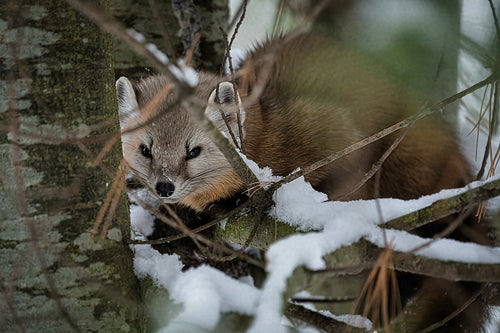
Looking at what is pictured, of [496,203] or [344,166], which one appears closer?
[496,203]

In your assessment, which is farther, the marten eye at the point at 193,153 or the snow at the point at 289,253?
the marten eye at the point at 193,153

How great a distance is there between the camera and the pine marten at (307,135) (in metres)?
2.48

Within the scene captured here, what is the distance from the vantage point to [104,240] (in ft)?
5.73

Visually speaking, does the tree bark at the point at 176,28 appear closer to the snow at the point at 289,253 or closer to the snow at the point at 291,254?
the snow at the point at 289,253

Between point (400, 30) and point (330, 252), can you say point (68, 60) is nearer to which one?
point (330, 252)

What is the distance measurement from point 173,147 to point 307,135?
0.76 m

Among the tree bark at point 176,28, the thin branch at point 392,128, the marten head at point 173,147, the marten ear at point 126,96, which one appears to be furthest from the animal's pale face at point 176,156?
the thin branch at point 392,128

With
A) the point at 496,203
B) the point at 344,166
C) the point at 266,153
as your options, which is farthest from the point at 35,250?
the point at 496,203

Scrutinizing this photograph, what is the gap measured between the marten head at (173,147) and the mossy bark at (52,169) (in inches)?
25.5

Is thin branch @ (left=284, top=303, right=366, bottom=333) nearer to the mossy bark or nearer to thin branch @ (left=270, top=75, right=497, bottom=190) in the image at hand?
thin branch @ (left=270, top=75, right=497, bottom=190)

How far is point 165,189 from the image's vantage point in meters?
2.33

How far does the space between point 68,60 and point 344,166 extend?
5.08ft

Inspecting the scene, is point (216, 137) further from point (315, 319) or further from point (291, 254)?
point (315, 319)

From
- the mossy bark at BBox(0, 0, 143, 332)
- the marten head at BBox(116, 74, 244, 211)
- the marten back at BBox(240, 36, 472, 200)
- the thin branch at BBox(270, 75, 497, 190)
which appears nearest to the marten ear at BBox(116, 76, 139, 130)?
the marten head at BBox(116, 74, 244, 211)
